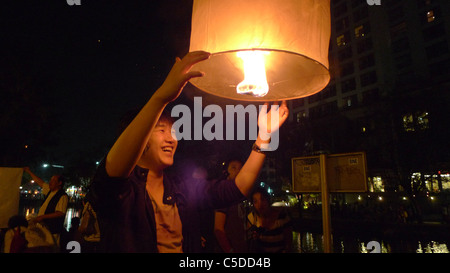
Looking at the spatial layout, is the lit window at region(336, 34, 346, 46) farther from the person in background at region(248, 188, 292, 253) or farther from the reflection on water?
the person in background at region(248, 188, 292, 253)

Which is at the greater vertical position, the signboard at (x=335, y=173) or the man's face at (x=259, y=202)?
the signboard at (x=335, y=173)

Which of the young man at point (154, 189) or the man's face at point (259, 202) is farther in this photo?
the man's face at point (259, 202)

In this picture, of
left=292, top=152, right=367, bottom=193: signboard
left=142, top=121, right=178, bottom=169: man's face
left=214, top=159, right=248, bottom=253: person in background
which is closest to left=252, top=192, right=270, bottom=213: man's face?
left=214, top=159, right=248, bottom=253: person in background

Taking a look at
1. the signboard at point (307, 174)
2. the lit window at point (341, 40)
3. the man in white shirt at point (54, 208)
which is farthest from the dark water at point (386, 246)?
the lit window at point (341, 40)

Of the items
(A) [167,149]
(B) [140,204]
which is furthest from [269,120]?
(B) [140,204]

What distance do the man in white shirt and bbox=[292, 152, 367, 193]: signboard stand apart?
4.31m

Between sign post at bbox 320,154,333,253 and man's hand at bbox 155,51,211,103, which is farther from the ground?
man's hand at bbox 155,51,211,103

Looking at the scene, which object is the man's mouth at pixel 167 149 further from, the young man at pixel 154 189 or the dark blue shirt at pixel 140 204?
the dark blue shirt at pixel 140 204

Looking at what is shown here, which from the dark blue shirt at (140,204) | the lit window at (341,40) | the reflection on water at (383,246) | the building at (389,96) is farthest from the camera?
the lit window at (341,40)

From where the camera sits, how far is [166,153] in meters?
1.93

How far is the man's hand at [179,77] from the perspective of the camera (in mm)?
1348

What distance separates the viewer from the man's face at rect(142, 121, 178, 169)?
1912 millimetres

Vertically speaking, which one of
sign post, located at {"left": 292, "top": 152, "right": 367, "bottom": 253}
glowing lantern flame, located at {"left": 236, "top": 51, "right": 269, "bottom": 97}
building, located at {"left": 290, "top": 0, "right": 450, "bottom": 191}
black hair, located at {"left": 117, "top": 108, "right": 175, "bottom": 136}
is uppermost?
building, located at {"left": 290, "top": 0, "right": 450, "bottom": 191}
